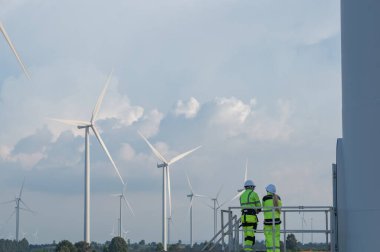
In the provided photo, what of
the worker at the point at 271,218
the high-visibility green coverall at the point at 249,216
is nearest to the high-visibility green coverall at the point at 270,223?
the worker at the point at 271,218

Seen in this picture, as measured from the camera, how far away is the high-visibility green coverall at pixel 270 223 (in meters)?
17.3

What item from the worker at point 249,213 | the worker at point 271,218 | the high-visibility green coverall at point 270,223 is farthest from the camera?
the worker at point 249,213

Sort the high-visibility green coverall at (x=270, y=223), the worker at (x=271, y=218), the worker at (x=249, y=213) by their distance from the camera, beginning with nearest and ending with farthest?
the worker at (x=271, y=218)
the high-visibility green coverall at (x=270, y=223)
the worker at (x=249, y=213)

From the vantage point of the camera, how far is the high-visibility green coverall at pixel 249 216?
59.1 ft

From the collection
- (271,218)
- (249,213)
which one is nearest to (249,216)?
(249,213)

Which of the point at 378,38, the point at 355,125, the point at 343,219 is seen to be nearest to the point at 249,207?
the point at 343,219

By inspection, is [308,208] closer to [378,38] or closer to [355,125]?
[355,125]

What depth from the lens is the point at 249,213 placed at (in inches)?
718

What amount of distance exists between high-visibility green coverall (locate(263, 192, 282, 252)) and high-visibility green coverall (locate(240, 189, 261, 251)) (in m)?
0.34

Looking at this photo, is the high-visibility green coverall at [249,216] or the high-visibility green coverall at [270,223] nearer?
→ the high-visibility green coverall at [270,223]

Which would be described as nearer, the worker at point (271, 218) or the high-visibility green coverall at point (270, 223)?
the worker at point (271, 218)

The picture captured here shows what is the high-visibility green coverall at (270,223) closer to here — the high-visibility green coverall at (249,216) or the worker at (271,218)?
the worker at (271,218)

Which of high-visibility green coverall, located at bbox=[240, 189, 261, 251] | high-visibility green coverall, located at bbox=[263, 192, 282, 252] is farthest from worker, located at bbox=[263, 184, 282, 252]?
high-visibility green coverall, located at bbox=[240, 189, 261, 251]

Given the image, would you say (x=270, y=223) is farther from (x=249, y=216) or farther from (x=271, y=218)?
(x=249, y=216)
